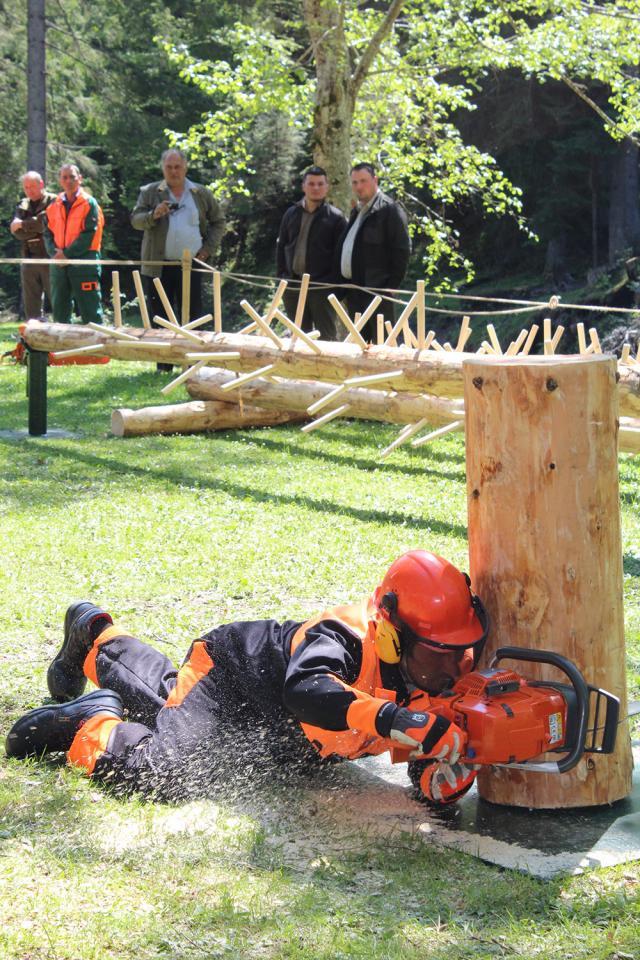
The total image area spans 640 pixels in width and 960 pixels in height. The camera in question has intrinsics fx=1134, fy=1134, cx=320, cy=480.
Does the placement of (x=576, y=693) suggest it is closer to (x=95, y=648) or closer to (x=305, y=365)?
(x=95, y=648)

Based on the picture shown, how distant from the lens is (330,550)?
6488 millimetres

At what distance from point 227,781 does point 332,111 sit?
416 inches

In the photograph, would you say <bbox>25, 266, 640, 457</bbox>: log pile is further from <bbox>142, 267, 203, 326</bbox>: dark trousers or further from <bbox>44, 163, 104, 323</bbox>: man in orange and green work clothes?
<bbox>44, 163, 104, 323</bbox>: man in orange and green work clothes

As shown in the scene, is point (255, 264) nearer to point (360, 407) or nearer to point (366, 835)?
point (360, 407)

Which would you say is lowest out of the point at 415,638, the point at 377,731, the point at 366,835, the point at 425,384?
the point at 366,835

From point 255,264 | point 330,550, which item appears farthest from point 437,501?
point 255,264

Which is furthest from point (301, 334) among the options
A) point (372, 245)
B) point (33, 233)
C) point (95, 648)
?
point (33, 233)

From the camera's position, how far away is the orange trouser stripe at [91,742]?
376 centimetres

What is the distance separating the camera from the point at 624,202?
2111 centimetres

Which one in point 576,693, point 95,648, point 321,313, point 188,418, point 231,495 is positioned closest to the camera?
point 576,693

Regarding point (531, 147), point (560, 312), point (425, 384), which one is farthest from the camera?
point (531, 147)

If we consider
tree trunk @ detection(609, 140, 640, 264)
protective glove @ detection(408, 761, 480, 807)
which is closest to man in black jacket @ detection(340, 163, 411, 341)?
protective glove @ detection(408, 761, 480, 807)

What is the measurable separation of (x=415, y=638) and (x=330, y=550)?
121 inches

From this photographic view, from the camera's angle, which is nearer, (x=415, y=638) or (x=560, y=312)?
(x=415, y=638)
